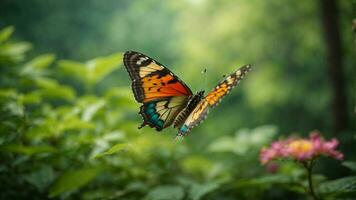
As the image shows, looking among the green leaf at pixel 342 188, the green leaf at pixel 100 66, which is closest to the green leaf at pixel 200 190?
the green leaf at pixel 342 188

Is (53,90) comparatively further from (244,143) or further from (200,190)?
(244,143)

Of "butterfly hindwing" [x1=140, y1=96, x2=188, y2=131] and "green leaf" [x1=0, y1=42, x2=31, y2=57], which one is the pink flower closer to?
"butterfly hindwing" [x1=140, y1=96, x2=188, y2=131]

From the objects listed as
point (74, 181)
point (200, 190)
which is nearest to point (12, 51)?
point (74, 181)

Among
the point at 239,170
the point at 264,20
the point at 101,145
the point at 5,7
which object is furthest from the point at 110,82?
the point at 101,145

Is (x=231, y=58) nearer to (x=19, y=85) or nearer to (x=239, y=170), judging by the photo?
(x=239, y=170)

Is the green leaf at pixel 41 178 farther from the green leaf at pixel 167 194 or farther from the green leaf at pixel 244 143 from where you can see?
the green leaf at pixel 244 143

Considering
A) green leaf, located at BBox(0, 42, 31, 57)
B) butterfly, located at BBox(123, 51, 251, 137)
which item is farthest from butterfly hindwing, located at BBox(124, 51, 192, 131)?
green leaf, located at BBox(0, 42, 31, 57)
